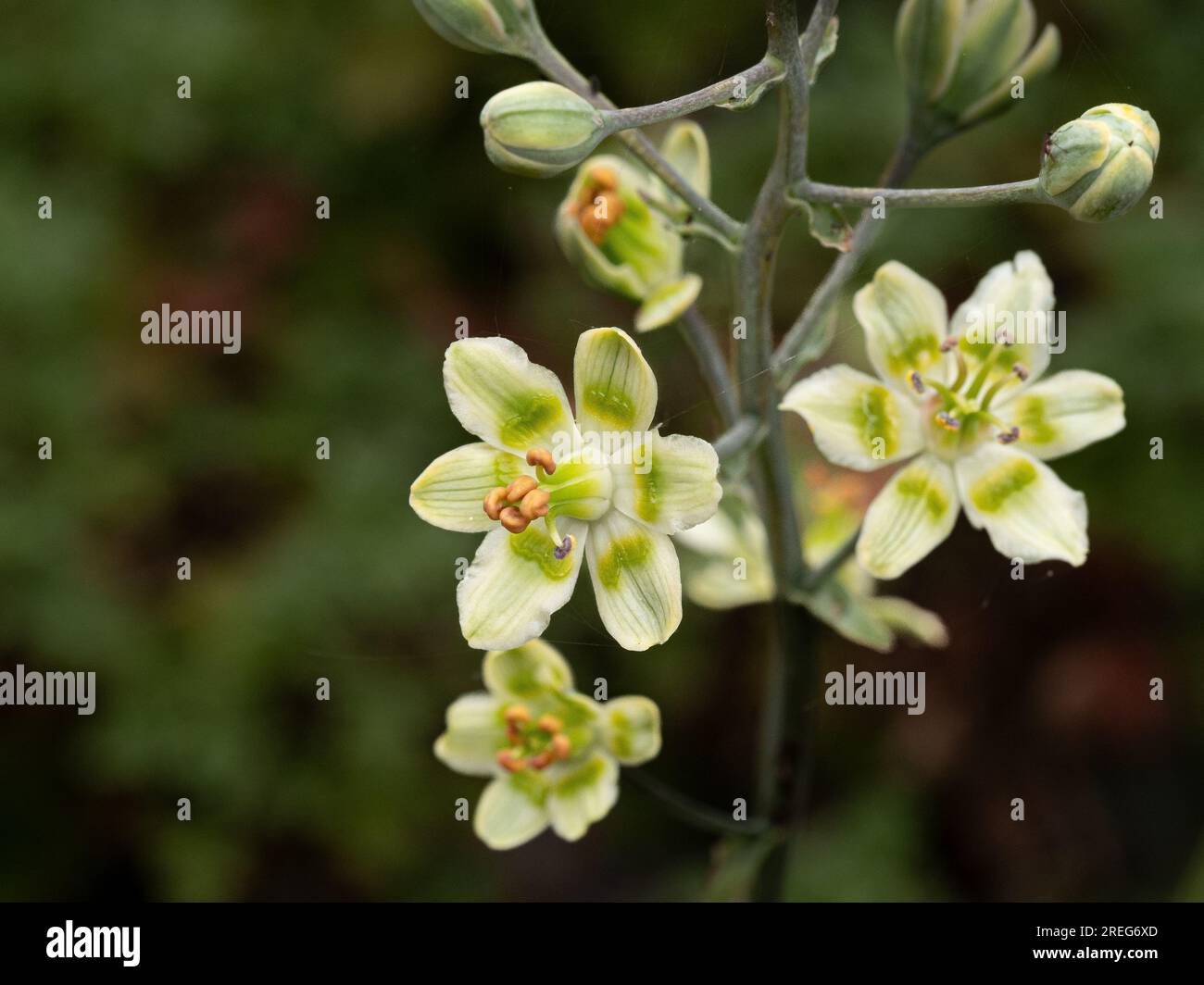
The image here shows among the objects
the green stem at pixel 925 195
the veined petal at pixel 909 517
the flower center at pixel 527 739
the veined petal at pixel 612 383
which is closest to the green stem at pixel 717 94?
the green stem at pixel 925 195

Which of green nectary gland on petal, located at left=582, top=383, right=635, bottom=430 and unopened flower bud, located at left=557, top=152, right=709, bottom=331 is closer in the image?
green nectary gland on petal, located at left=582, top=383, right=635, bottom=430

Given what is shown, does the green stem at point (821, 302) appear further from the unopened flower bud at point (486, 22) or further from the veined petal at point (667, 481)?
the unopened flower bud at point (486, 22)

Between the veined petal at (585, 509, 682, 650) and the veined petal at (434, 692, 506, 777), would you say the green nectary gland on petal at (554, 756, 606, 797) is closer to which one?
the veined petal at (434, 692, 506, 777)

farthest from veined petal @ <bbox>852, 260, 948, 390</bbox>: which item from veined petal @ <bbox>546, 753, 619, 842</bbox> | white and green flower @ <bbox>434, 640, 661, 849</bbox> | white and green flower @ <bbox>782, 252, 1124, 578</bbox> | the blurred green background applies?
the blurred green background

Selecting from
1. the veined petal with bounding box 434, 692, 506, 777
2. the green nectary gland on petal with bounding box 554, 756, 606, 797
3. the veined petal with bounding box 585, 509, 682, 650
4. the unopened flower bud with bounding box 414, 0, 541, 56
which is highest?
the unopened flower bud with bounding box 414, 0, 541, 56

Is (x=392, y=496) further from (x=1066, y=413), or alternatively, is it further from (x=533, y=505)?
(x=1066, y=413)
